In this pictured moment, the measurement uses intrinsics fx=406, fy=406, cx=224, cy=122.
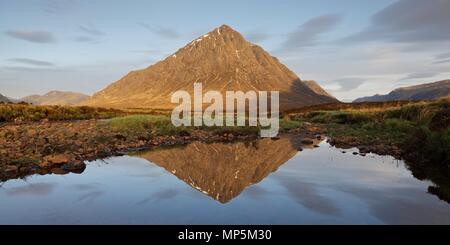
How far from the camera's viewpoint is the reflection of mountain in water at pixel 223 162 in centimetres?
1260

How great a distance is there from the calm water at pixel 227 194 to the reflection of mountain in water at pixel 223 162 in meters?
0.04

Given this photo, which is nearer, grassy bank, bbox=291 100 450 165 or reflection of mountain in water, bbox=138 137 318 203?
reflection of mountain in water, bbox=138 137 318 203

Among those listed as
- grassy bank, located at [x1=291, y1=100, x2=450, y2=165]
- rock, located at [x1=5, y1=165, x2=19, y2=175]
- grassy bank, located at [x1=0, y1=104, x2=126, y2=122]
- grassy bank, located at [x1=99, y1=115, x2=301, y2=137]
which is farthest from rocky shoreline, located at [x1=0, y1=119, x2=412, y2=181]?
grassy bank, located at [x1=0, y1=104, x2=126, y2=122]

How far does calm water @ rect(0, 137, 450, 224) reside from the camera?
8.85m

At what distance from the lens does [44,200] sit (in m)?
10.4

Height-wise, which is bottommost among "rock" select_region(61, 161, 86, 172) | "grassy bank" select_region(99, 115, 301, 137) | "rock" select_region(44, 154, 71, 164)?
"rock" select_region(61, 161, 86, 172)

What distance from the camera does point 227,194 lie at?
11234 mm

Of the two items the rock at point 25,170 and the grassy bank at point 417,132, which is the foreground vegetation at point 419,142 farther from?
the rock at point 25,170

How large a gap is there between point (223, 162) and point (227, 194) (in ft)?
19.9

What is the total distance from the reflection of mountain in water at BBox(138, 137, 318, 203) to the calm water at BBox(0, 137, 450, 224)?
40mm

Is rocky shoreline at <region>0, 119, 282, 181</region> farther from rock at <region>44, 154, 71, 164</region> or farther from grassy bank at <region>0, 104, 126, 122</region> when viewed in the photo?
grassy bank at <region>0, 104, 126, 122</region>
